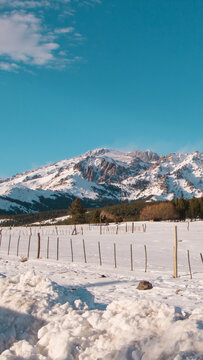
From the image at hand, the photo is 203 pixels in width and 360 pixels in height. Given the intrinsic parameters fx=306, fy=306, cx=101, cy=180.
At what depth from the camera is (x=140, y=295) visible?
14398 millimetres

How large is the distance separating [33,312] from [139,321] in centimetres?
323

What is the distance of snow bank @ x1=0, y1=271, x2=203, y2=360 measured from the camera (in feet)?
18.8

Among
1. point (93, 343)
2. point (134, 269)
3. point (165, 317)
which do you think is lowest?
point (134, 269)

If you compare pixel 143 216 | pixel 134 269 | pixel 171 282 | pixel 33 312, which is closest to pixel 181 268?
pixel 134 269

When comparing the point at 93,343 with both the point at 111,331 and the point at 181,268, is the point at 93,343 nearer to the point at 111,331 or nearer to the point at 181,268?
the point at 111,331

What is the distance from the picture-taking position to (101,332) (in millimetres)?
6730

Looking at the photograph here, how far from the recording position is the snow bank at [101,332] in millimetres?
5730

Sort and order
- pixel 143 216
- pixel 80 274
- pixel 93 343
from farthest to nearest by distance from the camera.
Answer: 1. pixel 143 216
2. pixel 80 274
3. pixel 93 343

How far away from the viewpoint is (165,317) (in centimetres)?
666

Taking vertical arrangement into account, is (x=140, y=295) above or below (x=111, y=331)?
below

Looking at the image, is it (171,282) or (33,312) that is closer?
(33,312)

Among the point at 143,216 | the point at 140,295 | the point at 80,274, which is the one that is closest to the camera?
the point at 140,295

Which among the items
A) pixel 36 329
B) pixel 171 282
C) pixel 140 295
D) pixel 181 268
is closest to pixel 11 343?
pixel 36 329

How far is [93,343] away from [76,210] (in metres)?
85.3
